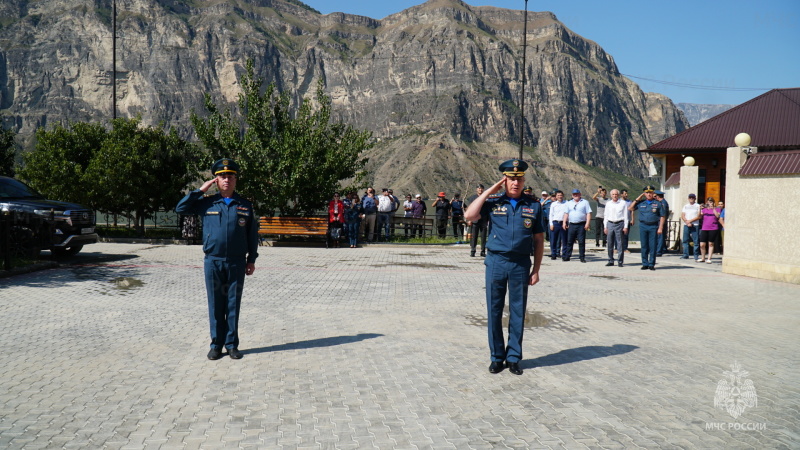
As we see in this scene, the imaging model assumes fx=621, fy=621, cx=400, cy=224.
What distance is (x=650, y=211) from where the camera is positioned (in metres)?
14.3

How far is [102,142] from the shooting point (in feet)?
76.8

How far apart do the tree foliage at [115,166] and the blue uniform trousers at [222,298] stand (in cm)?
1688

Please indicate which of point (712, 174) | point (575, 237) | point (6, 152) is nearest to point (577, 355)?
Answer: point (575, 237)

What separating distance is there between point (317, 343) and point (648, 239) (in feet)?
34.0

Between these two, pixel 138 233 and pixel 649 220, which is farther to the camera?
pixel 138 233

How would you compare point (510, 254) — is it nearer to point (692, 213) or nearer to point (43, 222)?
point (43, 222)

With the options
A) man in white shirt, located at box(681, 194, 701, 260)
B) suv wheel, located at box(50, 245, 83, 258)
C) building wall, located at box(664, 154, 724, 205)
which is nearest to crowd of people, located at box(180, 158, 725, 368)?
suv wheel, located at box(50, 245, 83, 258)

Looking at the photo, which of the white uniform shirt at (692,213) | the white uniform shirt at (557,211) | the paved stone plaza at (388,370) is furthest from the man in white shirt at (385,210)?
the paved stone plaza at (388,370)

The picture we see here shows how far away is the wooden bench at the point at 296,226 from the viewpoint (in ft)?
67.1

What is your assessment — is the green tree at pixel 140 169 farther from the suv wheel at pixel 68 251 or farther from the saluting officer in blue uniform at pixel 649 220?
the saluting officer in blue uniform at pixel 649 220

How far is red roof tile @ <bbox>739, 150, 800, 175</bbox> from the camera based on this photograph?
1291 cm

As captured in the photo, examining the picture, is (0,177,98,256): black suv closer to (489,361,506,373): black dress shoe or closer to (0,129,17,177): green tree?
(489,361,506,373): black dress shoe

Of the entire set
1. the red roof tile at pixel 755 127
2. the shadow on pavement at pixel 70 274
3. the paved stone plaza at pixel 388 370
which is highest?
the red roof tile at pixel 755 127

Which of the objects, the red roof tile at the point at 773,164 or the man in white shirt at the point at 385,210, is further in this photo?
the man in white shirt at the point at 385,210
